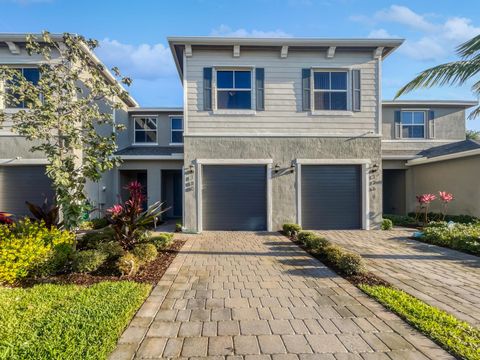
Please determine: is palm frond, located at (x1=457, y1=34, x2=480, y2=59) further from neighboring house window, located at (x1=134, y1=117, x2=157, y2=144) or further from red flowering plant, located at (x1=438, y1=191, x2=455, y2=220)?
neighboring house window, located at (x1=134, y1=117, x2=157, y2=144)

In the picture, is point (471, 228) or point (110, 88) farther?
point (471, 228)

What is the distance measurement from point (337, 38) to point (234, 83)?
13.0 feet

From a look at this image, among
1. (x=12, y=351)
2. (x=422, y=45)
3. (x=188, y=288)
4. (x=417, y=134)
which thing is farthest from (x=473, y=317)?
(x=417, y=134)

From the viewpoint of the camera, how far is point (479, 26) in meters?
7.28

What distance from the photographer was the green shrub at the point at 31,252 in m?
4.55

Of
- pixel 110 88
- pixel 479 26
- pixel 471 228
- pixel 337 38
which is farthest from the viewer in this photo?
pixel 337 38

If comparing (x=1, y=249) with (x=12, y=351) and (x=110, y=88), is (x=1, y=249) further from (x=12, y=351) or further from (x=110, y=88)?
(x=110, y=88)

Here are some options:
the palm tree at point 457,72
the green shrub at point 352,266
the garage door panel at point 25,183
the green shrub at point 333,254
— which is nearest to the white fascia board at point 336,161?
the palm tree at point 457,72

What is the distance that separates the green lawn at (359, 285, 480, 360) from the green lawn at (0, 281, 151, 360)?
3.33 metres

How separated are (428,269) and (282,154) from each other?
19.4ft

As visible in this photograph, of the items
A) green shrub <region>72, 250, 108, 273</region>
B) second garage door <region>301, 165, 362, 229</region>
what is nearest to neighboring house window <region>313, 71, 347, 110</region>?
second garage door <region>301, 165, 362, 229</region>

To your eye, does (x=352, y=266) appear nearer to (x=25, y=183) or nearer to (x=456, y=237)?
(x=456, y=237)

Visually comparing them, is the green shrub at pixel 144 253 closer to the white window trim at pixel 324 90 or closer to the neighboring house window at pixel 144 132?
the white window trim at pixel 324 90

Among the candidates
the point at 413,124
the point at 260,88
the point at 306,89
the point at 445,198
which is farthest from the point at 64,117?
the point at 413,124
